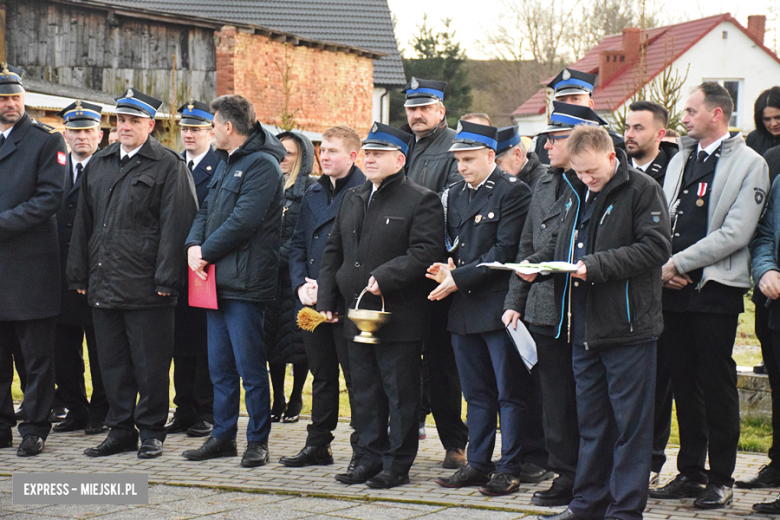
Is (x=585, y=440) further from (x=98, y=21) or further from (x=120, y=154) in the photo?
(x=98, y=21)

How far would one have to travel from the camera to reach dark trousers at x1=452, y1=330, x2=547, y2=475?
18.3 feet

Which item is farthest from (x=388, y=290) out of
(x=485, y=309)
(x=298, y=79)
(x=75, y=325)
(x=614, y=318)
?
(x=298, y=79)

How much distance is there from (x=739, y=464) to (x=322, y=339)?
116 inches

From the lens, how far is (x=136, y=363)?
6562 millimetres

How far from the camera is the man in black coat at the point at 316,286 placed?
20.5ft

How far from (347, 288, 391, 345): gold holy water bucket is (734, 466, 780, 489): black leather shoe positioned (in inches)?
93.9

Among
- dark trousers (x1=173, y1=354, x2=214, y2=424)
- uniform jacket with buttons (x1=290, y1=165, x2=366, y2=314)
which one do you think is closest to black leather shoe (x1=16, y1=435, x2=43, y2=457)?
dark trousers (x1=173, y1=354, x2=214, y2=424)

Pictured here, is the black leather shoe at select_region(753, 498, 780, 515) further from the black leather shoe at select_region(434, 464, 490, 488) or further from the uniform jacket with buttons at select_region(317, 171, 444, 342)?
the uniform jacket with buttons at select_region(317, 171, 444, 342)

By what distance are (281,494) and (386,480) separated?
64 centimetres

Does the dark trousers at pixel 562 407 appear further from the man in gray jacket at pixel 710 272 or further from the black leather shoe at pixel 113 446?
the black leather shoe at pixel 113 446

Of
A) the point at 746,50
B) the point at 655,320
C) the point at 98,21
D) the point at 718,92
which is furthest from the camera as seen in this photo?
the point at 746,50

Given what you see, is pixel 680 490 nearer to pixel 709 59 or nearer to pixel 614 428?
pixel 614 428

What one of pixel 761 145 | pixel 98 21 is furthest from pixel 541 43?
pixel 761 145

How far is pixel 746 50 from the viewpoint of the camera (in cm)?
3631
